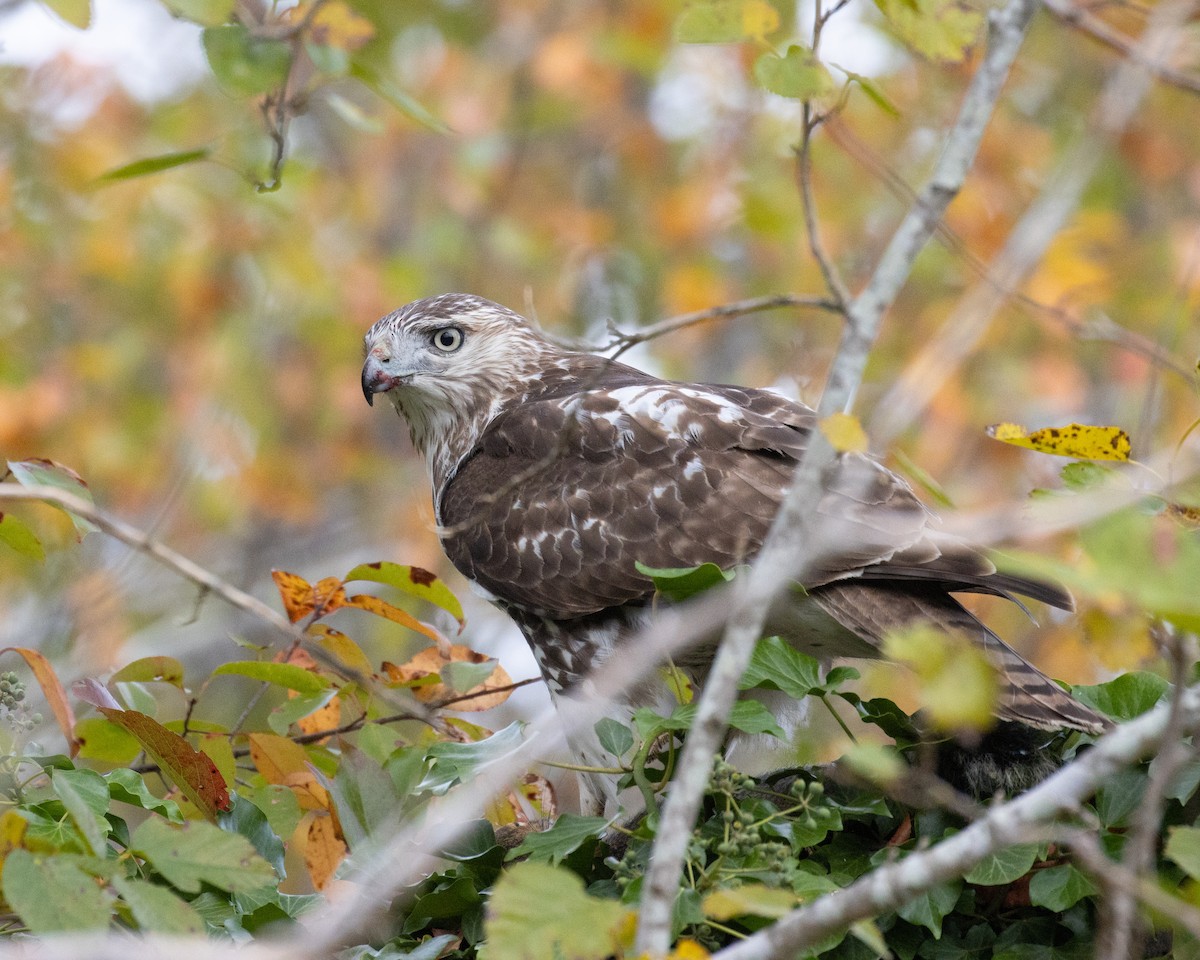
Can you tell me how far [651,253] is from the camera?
13.5 m

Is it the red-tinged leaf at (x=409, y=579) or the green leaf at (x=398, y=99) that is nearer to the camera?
the green leaf at (x=398, y=99)

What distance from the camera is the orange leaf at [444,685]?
3768 mm

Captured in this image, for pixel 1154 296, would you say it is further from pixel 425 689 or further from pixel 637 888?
pixel 637 888

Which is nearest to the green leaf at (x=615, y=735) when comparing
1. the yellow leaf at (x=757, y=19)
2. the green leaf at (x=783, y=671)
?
the green leaf at (x=783, y=671)

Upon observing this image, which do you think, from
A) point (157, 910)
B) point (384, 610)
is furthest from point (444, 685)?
point (157, 910)

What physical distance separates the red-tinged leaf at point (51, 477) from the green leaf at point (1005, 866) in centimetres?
188

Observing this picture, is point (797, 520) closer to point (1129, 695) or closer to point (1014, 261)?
point (1014, 261)

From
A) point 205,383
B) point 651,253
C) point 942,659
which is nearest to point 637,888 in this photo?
point 942,659

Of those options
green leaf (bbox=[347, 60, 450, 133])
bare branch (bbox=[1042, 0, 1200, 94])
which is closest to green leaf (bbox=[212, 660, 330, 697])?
green leaf (bbox=[347, 60, 450, 133])

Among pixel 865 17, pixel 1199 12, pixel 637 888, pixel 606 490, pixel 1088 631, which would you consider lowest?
pixel 637 888

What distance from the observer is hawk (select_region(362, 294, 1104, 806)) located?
3652 millimetres

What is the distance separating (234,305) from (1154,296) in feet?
26.8

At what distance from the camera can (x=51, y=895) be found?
6.72ft

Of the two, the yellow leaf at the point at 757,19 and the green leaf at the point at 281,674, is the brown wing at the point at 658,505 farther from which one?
the yellow leaf at the point at 757,19
